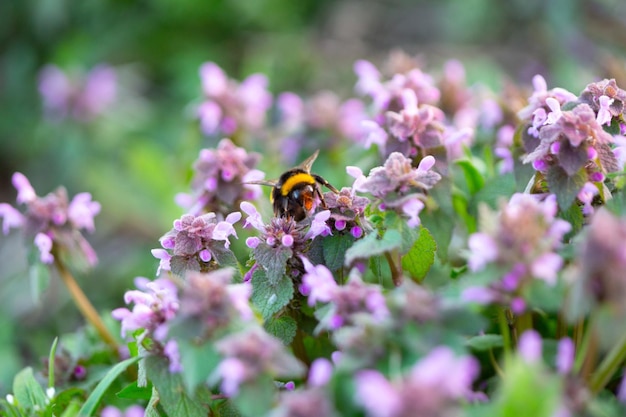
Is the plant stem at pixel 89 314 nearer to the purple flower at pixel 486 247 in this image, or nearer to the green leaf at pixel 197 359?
the green leaf at pixel 197 359

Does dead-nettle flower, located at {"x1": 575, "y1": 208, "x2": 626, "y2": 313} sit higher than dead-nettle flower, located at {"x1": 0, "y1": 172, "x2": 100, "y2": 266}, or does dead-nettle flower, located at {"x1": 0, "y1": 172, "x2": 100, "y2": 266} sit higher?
dead-nettle flower, located at {"x1": 0, "y1": 172, "x2": 100, "y2": 266}

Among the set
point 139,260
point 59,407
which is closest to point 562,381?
point 59,407

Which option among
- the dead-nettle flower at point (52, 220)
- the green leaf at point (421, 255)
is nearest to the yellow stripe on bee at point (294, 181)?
the green leaf at point (421, 255)

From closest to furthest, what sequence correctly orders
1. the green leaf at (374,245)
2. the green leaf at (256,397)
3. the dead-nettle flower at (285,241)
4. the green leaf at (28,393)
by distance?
the green leaf at (256,397) < the green leaf at (374,245) < the dead-nettle flower at (285,241) < the green leaf at (28,393)

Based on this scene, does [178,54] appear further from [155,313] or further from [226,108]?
[155,313]

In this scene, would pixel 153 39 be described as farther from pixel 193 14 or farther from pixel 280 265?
pixel 280 265

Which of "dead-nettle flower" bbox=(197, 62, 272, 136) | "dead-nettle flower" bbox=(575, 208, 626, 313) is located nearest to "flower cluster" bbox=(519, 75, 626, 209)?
"dead-nettle flower" bbox=(575, 208, 626, 313)

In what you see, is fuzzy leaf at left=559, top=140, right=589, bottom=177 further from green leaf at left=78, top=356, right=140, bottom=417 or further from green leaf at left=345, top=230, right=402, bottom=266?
green leaf at left=78, top=356, right=140, bottom=417
